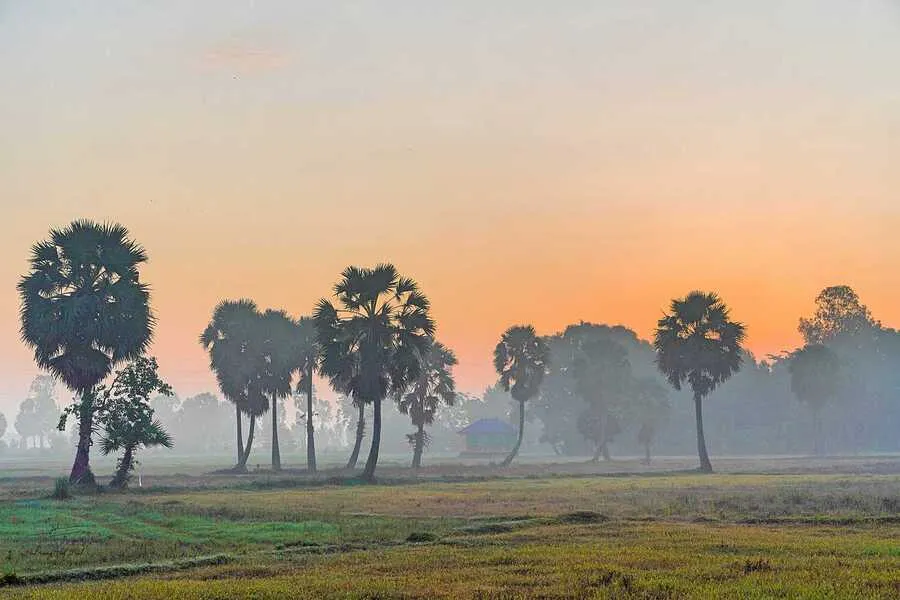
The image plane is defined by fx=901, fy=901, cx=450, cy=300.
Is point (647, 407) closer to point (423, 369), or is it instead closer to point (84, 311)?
point (423, 369)

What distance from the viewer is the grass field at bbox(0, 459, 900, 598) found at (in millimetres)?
17766

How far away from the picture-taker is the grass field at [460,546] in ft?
58.3

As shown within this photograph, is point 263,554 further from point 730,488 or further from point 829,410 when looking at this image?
point 829,410

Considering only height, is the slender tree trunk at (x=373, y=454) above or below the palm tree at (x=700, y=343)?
below

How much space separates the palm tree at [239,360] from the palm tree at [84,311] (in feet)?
99.0

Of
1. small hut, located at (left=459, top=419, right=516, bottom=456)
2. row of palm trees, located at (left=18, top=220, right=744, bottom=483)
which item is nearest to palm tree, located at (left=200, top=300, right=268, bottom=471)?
row of palm trees, located at (left=18, top=220, right=744, bottom=483)

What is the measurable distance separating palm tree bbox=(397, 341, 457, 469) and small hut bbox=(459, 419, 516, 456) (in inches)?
2438

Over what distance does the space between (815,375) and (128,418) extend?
95695 mm

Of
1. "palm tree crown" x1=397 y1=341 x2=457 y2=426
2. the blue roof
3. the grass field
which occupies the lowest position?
the grass field

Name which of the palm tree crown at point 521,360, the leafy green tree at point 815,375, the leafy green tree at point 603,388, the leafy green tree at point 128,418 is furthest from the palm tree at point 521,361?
the leafy green tree at point 128,418

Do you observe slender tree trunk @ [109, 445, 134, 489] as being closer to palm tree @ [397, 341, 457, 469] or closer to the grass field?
the grass field

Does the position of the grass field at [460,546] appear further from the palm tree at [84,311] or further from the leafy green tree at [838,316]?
the leafy green tree at [838,316]

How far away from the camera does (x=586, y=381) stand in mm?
119938

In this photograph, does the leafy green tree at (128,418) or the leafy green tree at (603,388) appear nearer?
the leafy green tree at (128,418)
